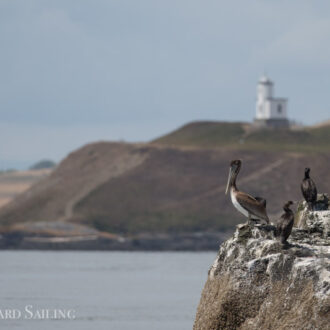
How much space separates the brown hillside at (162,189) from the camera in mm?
174250

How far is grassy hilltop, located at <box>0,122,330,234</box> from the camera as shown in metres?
174

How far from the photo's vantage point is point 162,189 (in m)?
188

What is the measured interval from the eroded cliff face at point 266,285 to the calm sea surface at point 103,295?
20046 millimetres

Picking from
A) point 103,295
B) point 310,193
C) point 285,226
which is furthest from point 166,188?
point 285,226

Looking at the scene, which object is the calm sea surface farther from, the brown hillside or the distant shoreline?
the brown hillside

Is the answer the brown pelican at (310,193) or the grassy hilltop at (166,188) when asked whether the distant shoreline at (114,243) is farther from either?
the brown pelican at (310,193)

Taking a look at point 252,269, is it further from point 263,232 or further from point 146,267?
point 146,267

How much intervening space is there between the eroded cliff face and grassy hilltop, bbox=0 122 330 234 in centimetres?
14196

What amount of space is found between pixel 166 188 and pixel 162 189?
2.87 ft

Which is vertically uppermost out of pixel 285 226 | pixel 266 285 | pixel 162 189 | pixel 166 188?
pixel 166 188

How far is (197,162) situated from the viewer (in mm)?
194750

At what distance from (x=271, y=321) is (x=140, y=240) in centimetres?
13972

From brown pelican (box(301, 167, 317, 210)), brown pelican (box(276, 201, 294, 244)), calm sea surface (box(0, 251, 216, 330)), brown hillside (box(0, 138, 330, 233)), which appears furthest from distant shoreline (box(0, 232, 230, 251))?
brown pelican (box(276, 201, 294, 244))

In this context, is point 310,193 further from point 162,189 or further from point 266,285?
point 162,189
